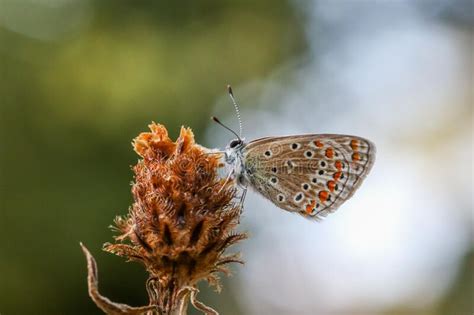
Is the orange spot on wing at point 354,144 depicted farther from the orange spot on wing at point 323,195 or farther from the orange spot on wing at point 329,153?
the orange spot on wing at point 323,195

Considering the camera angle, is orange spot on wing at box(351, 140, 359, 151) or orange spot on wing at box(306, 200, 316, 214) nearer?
orange spot on wing at box(306, 200, 316, 214)

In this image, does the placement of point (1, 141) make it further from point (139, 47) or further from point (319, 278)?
point (319, 278)

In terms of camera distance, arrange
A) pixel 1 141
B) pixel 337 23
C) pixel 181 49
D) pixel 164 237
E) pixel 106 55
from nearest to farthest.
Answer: pixel 164 237, pixel 1 141, pixel 106 55, pixel 181 49, pixel 337 23

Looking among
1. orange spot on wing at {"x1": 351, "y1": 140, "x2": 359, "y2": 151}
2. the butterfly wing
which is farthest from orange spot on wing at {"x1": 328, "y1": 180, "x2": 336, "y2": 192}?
orange spot on wing at {"x1": 351, "y1": 140, "x2": 359, "y2": 151}

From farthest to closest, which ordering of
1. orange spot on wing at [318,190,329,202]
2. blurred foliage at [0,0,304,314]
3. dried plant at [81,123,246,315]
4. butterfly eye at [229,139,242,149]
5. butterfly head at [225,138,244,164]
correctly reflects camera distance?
blurred foliage at [0,0,304,314], orange spot on wing at [318,190,329,202], butterfly eye at [229,139,242,149], butterfly head at [225,138,244,164], dried plant at [81,123,246,315]

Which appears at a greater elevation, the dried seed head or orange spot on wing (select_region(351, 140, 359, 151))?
orange spot on wing (select_region(351, 140, 359, 151))

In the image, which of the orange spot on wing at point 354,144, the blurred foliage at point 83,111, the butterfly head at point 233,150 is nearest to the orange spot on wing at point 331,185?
the orange spot on wing at point 354,144

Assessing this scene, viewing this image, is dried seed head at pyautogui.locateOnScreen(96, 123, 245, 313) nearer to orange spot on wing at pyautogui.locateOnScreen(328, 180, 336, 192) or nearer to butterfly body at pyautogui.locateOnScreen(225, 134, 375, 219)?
butterfly body at pyautogui.locateOnScreen(225, 134, 375, 219)

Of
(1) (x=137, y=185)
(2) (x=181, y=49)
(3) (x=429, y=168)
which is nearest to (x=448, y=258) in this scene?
(3) (x=429, y=168)
